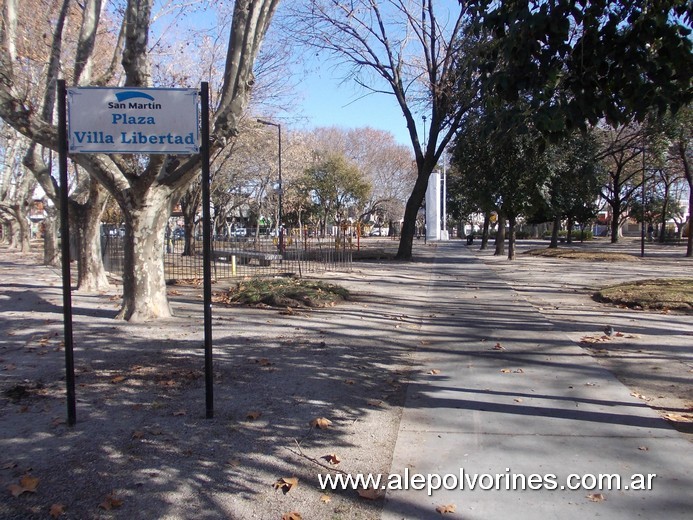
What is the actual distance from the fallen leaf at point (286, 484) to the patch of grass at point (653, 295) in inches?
390

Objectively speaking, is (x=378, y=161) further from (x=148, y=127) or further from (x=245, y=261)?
(x=148, y=127)

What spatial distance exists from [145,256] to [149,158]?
163 cm

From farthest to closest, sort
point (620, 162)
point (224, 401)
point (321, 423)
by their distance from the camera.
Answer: point (620, 162) < point (224, 401) < point (321, 423)

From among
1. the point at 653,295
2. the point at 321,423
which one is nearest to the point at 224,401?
the point at 321,423

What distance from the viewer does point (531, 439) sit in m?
4.79

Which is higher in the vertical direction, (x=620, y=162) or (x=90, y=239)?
(x=620, y=162)

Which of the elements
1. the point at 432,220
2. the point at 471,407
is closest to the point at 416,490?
the point at 471,407

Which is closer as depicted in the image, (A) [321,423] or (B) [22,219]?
(A) [321,423]

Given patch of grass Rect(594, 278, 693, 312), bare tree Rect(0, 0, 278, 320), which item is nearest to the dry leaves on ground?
bare tree Rect(0, 0, 278, 320)

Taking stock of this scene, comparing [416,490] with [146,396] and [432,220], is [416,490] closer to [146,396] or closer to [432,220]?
[146,396]

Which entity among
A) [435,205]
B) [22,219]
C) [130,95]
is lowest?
[22,219]

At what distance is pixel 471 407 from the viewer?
568 centimetres

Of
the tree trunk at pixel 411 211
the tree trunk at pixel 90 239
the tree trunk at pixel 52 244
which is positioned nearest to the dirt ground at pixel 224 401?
the tree trunk at pixel 90 239

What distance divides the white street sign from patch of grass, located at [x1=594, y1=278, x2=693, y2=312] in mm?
9973
